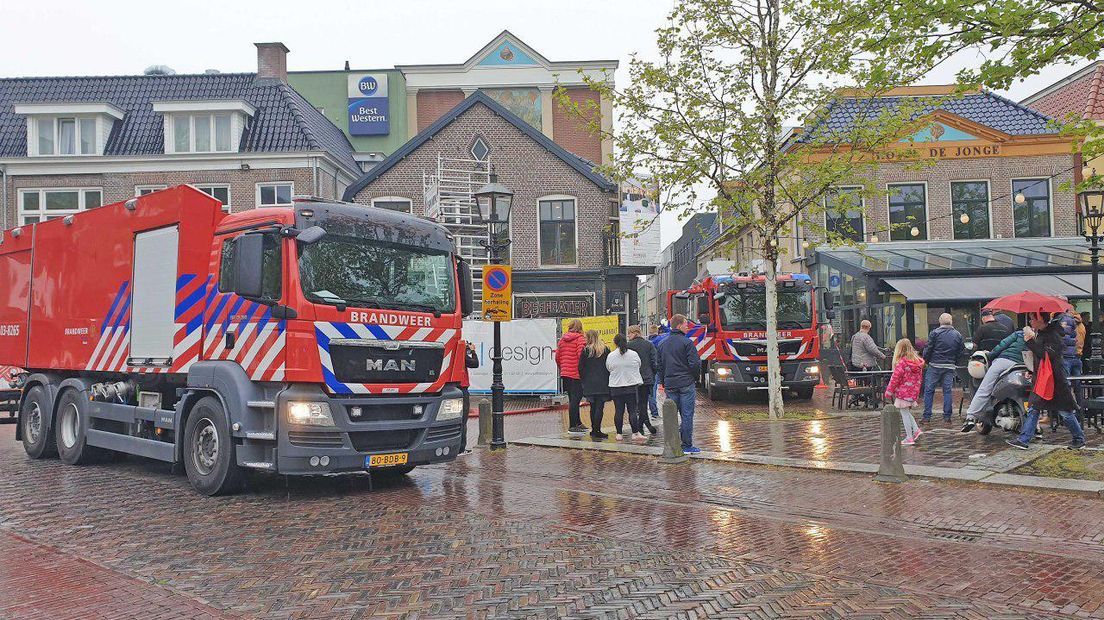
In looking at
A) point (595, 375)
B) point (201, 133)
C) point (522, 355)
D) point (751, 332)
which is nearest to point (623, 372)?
point (595, 375)

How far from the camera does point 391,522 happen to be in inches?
275

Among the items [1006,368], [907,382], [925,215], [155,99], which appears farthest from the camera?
[155,99]

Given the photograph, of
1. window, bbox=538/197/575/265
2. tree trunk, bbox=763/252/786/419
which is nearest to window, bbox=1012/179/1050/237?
window, bbox=538/197/575/265

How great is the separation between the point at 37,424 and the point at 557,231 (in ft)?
65.0


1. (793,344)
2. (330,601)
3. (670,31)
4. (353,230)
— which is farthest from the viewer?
(793,344)

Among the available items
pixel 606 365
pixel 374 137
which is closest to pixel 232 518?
pixel 606 365

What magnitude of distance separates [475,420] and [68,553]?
421 inches

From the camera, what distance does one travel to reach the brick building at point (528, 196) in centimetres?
2853

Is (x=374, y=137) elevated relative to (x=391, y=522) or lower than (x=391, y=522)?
elevated

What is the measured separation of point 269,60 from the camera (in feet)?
104

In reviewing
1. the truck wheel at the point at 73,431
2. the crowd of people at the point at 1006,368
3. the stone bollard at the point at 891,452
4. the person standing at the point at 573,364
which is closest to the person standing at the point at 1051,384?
the crowd of people at the point at 1006,368

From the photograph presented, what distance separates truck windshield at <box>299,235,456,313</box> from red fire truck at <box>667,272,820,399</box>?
406 inches

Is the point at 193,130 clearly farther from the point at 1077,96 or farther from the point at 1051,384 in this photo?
the point at 1077,96

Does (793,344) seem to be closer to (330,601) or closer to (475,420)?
(475,420)
